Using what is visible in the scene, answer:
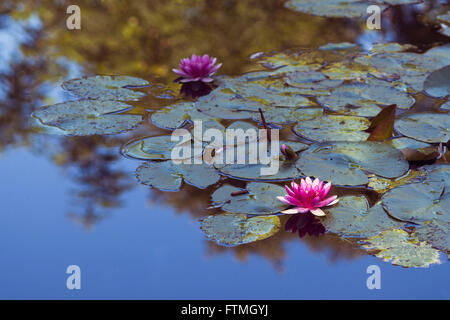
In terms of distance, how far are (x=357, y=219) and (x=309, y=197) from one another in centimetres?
17

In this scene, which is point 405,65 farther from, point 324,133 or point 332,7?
point 332,7

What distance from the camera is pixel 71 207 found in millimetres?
1930

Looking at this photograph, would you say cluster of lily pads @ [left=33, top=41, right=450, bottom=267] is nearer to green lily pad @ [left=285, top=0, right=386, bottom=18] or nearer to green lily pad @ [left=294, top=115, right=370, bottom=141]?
green lily pad @ [left=294, top=115, right=370, bottom=141]

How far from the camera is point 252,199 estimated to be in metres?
1.85

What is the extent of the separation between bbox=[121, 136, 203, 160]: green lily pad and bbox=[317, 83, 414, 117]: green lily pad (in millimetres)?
738

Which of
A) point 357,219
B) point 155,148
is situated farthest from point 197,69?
point 357,219

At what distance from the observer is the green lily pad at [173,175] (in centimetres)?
196

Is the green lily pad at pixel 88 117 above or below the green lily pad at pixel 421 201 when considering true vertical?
above

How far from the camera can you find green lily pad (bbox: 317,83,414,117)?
2490mm

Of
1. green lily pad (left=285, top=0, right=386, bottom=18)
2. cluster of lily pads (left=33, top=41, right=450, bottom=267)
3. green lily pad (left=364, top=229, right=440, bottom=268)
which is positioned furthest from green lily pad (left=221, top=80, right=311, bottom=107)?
green lily pad (left=285, top=0, right=386, bottom=18)

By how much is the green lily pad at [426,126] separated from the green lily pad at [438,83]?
0.26m

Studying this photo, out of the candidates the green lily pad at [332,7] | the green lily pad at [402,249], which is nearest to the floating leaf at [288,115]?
the green lily pad at [402,249]

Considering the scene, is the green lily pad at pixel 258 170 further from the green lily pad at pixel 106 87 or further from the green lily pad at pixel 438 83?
the green lily pad at pixel 438 83
